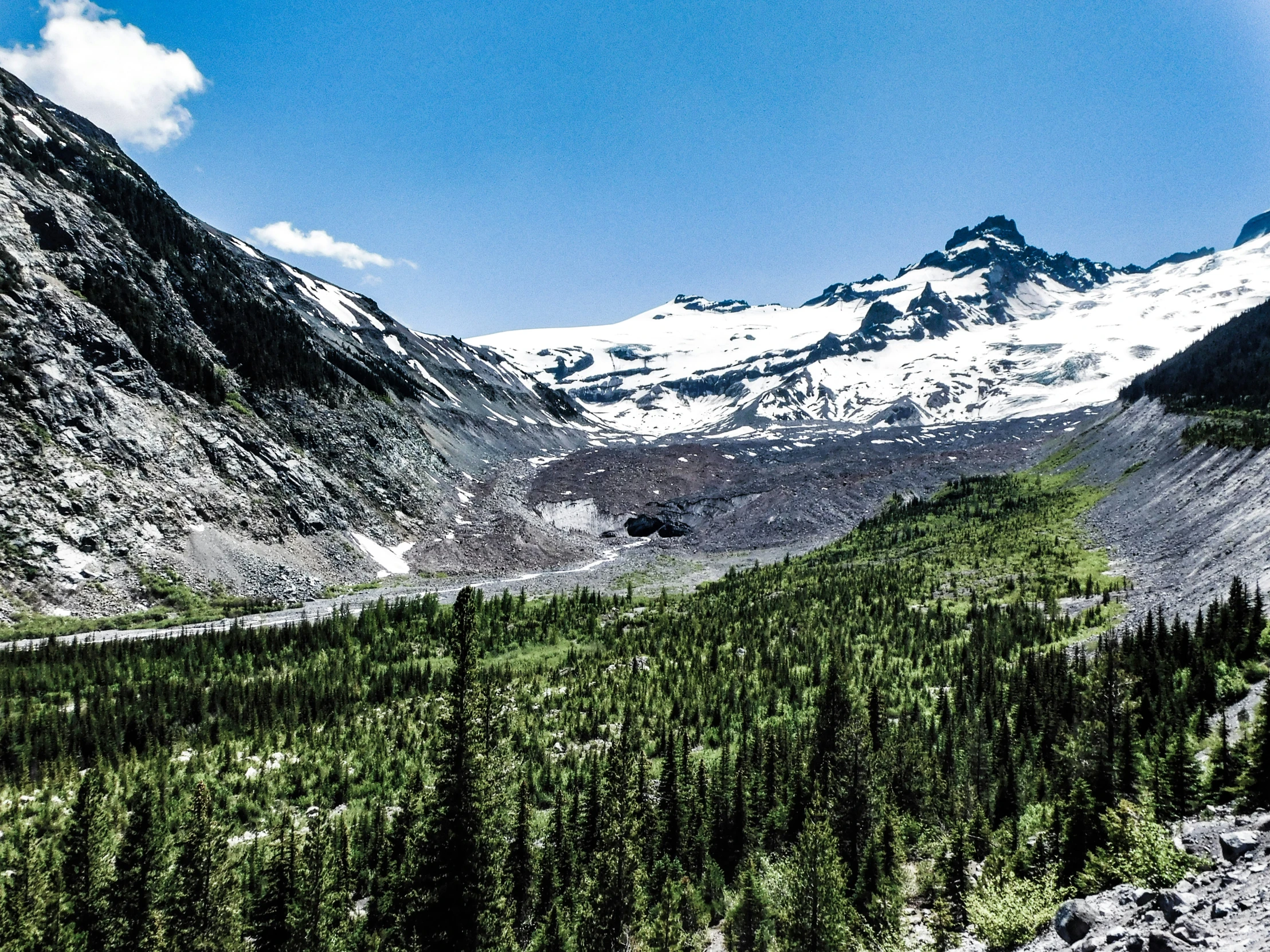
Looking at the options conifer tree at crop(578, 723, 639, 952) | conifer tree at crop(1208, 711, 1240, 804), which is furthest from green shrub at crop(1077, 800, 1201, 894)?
conifer tree at crop(578, 723, 639, 952)

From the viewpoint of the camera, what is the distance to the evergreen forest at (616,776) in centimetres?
1662

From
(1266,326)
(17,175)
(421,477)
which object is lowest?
(421,477)

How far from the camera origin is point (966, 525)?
94500mm

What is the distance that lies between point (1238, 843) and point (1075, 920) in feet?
10.7

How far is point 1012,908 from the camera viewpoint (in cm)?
1540

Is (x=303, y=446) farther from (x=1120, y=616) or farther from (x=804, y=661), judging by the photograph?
(x=1120, y=616)

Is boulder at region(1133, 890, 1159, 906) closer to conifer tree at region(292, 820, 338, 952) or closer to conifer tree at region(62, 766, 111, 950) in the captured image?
conifer tree at region(292, 820, 338, 952)

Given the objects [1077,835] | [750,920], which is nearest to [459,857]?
[750,920]

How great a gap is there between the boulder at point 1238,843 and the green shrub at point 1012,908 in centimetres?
393

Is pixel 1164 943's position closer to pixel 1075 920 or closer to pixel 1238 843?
pixel 1075 920

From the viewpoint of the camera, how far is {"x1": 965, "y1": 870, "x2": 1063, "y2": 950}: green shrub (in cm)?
1474

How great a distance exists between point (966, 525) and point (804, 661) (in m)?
57.6

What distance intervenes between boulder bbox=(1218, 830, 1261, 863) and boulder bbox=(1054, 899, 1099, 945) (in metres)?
2.59

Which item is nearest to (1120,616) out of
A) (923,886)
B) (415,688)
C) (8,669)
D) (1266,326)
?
(923,886)
